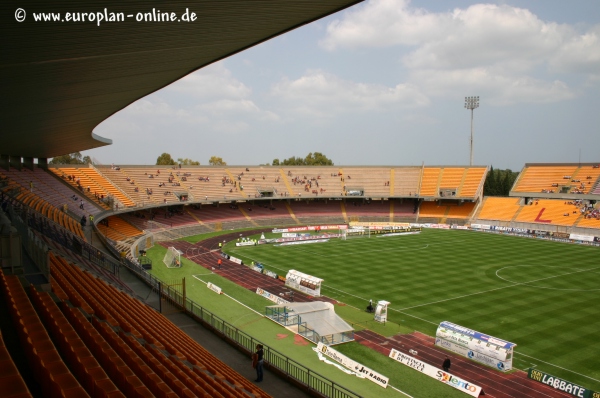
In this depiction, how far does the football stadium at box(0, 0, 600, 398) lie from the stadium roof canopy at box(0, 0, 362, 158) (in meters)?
0.07

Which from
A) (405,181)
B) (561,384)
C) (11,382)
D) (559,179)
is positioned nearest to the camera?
(11,382)

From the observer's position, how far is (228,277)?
1291 inches

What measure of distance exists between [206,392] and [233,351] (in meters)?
7.20

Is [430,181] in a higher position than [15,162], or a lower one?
lower

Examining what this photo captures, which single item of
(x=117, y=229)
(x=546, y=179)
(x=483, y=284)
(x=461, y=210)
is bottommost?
(x=483, y=284)

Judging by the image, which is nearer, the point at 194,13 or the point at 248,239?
the point at 194,13

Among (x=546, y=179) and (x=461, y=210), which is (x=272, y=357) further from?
(x=546, y=179)

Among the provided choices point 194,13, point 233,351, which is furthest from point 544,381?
point 194,13

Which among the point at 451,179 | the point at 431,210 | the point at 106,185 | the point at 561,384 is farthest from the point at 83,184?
the point at 451,179

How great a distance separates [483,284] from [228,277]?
716 inches

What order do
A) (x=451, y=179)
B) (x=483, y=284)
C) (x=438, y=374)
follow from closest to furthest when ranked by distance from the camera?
(x=438, y=374) < (x=483, y=284) < (x=451, y=179)

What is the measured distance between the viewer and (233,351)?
49.9 feet

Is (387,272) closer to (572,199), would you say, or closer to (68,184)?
(68,184)

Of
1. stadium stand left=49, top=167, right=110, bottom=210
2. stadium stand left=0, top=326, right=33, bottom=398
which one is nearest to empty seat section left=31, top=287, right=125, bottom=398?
stadium stand left=0, top=326, right=33, bottom=398
